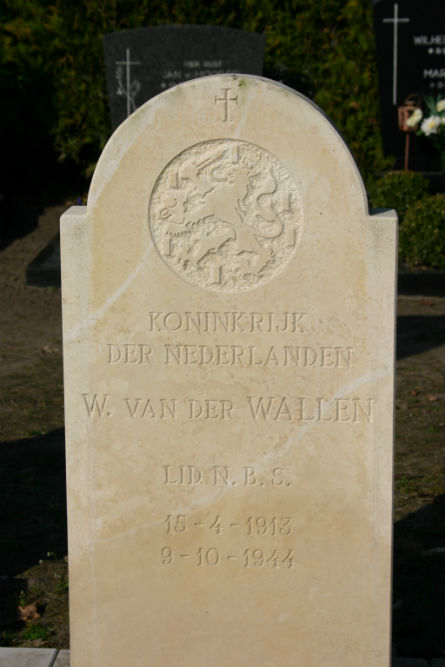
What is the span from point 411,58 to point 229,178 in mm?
7950

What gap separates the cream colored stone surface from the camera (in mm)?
3355

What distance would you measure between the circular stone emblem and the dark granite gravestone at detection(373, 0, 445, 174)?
7861mm

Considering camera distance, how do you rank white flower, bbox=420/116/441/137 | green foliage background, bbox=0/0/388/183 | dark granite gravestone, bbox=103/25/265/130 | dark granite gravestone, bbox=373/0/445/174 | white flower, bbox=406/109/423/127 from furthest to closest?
green foliage background, bbox=0/0/388/183 → dark granite gravestone, bbox=373/0/445/174 → white flower, bbox=406/109/423/127 → white flower, bbox=420/116/441/137 → dark granite gravestone, bbox=103/25/265/130

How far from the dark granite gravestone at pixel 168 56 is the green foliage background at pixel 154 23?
2.96ft

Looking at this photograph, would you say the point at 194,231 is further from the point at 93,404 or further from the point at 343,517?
the point at 343,517

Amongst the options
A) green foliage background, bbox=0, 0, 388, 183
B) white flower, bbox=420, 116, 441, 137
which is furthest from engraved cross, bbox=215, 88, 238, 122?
green foliage background, bbox=0, 0, 388, 183

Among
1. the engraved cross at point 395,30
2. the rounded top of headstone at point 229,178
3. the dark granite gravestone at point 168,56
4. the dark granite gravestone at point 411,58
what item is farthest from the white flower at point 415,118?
the rounded top of headstone at point 229,178

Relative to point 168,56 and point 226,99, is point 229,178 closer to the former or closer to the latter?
point 226,99

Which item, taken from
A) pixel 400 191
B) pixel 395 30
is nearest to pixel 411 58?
pixel 395 30

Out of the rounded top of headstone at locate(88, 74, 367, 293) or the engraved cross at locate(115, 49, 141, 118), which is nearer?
the rounded top of headstone at locate(88, 74, 367, 293)

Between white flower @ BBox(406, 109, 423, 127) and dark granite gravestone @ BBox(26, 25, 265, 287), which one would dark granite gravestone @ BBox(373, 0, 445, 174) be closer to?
white flower @ BBox(406, 109, 423, 127)

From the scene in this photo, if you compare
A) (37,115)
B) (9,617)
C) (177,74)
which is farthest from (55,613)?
(37,115)

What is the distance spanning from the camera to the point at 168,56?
33.2 feet

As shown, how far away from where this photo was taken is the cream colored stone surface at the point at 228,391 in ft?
11.0
